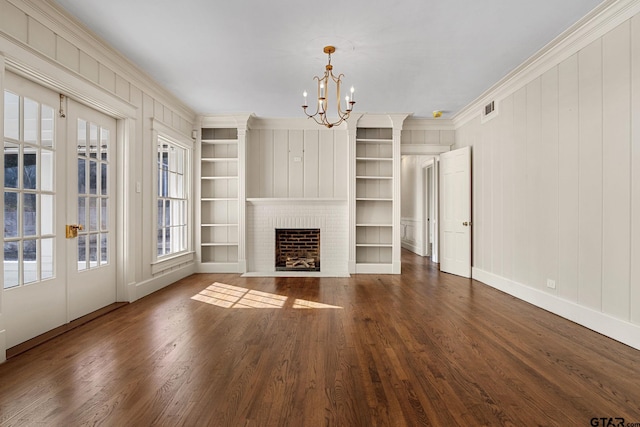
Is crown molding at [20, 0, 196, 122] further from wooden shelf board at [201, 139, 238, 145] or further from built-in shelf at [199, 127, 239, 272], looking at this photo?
built-in shelf at [199, 127, 239, 272]

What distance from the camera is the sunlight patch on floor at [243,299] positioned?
365 cm

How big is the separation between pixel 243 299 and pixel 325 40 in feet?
10.3

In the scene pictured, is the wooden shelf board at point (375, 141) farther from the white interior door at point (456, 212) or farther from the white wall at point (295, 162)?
the white interior door at point (456, 212)

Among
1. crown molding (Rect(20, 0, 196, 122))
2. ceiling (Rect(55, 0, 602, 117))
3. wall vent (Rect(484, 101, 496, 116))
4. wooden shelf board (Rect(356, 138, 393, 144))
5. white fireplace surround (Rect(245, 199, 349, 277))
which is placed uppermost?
ceiling (Rect(55, 0, 602, 117))

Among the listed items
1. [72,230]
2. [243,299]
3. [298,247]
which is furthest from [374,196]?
[72,230]

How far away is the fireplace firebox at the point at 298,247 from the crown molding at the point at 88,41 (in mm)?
2961

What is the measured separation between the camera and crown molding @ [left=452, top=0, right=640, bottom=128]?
102 inches

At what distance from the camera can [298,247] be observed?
5809 mm

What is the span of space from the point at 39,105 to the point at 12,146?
1.50 ft

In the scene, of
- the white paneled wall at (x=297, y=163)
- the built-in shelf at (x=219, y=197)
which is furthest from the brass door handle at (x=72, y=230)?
the white paneled wall at (x=297, y=163)

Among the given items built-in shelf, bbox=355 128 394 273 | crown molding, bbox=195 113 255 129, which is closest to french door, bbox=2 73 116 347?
crown molding, bbox=195 113 255 129

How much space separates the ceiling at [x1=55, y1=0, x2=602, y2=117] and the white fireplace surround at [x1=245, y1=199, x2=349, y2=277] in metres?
2.00

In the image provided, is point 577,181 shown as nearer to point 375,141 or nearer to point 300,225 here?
point 375,141

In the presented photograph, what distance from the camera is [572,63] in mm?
3113
